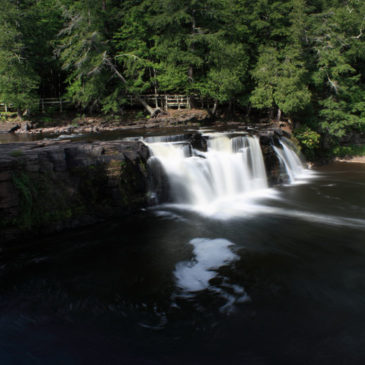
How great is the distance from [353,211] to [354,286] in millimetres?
4830

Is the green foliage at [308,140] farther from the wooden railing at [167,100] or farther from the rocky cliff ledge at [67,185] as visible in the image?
the rocky cliff ledge at [67,185]

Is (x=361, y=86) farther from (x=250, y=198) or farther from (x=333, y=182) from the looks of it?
(x=250, y=198)

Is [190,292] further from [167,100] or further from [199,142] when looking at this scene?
[167,100]

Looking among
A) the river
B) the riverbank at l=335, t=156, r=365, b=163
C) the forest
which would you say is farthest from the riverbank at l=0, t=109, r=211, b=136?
the river

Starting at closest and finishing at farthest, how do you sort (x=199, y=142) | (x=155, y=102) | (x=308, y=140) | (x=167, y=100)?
(x=199, y=142), (x=308, y=140), (x=155, y=102), (x=167, y=100)

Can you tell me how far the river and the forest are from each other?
10.8 meters

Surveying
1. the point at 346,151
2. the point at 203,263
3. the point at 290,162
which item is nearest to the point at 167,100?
the point at 290,162

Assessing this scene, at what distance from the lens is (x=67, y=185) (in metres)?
8.69

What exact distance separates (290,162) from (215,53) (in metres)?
9.04

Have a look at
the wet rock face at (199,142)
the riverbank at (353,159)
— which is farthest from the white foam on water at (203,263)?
the riverbank at (353,159)

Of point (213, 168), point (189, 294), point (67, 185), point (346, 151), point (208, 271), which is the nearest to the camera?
point (189, 294)

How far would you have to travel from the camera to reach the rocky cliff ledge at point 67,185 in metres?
7.46

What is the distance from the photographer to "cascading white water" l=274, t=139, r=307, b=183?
46.9 feet

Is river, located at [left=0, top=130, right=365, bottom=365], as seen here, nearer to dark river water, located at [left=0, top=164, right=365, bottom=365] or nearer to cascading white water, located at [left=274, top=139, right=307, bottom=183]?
dark river water, located at [left=0, top=164, right=365, bottom=365]
